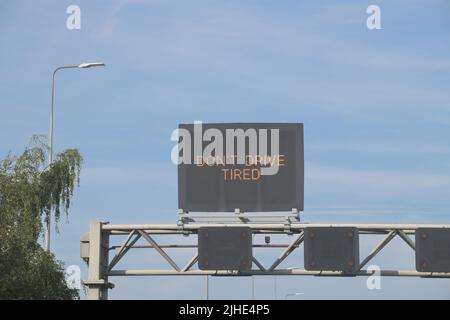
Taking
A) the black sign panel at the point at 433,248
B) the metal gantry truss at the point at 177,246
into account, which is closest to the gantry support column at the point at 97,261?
the metal gantry truss at the point at 177,246

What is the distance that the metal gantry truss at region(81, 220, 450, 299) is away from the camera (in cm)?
3459

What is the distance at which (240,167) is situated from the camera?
34.1 metres

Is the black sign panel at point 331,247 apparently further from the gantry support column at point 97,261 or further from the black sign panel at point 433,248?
the gantry support column at point 97,261

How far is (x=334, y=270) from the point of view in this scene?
33906 millimetres

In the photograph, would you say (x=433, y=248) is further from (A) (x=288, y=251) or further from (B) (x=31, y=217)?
(B) (x=31, y=217)

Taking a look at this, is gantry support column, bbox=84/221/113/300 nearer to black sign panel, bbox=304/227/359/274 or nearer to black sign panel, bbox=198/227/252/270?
black sign panel, bbox=198/227/252/270

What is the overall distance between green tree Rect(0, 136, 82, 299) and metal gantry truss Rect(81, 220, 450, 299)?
9.32ft

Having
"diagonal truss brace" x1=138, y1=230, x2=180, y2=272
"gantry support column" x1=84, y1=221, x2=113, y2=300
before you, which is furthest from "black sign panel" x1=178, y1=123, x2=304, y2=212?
"gantry support column" x1=84, y1=221, x2=113, y2=300

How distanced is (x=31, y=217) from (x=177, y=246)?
6915 mm

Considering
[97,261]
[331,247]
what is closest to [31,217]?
[97,261]

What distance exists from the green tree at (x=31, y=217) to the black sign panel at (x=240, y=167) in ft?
22.2
